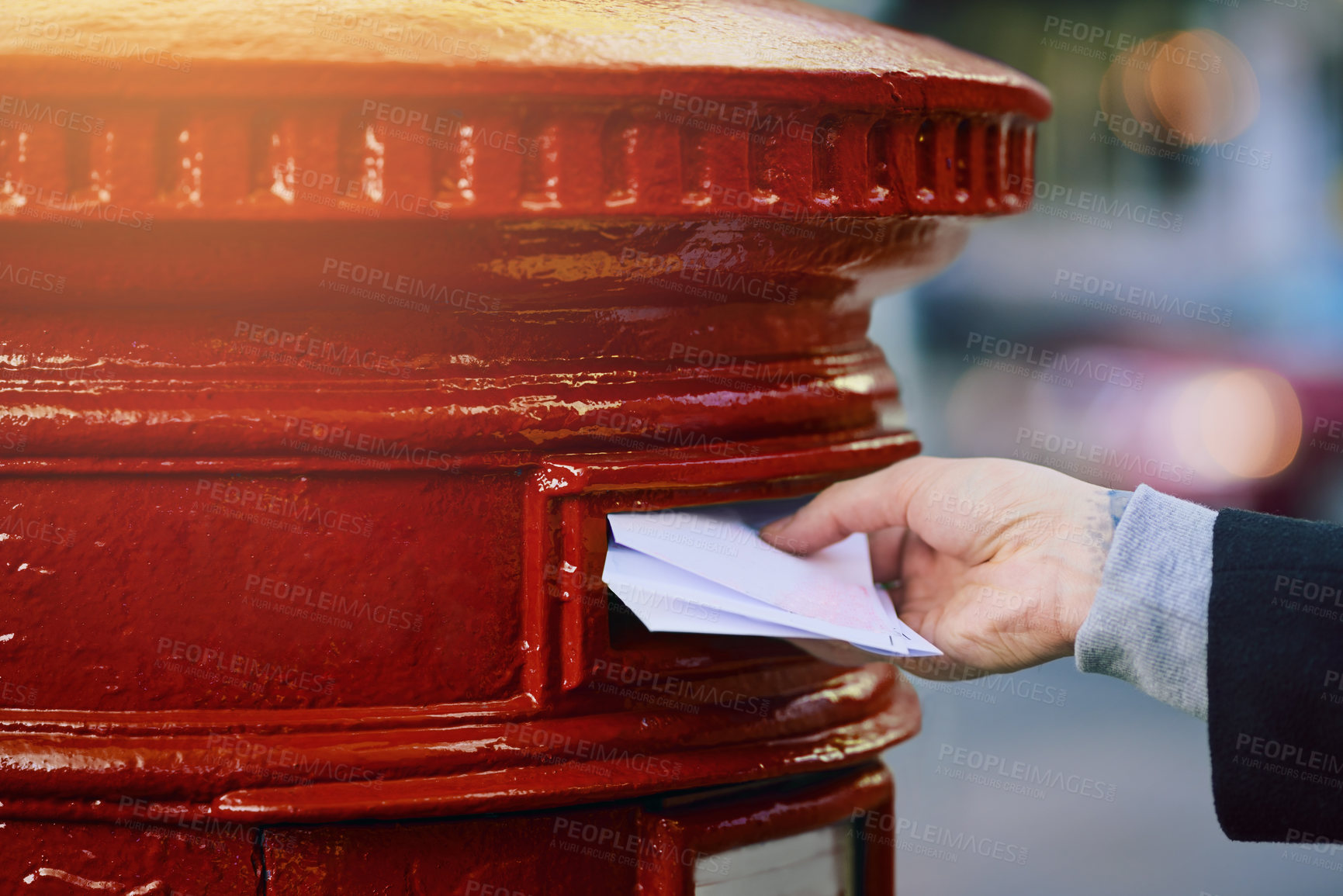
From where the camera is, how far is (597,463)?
91cm

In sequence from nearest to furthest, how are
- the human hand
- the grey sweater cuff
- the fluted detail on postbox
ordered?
the fluted detail on postbox
the grey sweater cuff
the human hand

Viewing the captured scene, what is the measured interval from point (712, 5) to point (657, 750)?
0.65 metres

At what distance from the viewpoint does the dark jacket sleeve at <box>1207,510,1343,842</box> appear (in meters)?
0.96

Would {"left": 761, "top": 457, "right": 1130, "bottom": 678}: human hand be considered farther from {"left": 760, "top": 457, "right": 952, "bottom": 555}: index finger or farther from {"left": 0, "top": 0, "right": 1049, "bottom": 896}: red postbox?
{"left": 0, "top": 0, "right": 1049, "bottom": 896}: red postbox

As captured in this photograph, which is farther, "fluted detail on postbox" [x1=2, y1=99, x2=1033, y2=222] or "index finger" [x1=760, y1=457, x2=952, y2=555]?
"index finger" [x1=760, y1=457, x2=952, y2=555]

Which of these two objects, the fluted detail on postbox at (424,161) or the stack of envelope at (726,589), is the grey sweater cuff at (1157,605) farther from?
the fluted detail on postbox at (424,161)

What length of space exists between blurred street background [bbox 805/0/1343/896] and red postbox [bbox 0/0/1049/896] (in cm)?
66

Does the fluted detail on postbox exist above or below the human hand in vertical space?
above

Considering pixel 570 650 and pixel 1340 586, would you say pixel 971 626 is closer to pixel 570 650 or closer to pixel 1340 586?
pixel 1340 586

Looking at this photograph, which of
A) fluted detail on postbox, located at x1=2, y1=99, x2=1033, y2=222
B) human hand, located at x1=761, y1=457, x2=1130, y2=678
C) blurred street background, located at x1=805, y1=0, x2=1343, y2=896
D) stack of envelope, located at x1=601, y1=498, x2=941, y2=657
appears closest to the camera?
fluted detail on postbox, located at x1=2, y1=99, x2=1033, y2=222

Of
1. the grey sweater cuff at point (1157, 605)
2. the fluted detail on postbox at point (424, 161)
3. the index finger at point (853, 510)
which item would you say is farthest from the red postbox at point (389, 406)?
the grey sweater cuff at point (1157, 605)

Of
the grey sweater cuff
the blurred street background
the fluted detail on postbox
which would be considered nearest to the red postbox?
the fluted detail on postbox

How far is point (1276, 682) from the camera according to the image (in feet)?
3.19

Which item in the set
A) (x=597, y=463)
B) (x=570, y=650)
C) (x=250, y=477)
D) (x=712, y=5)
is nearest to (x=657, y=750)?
(x=570, y=650)
